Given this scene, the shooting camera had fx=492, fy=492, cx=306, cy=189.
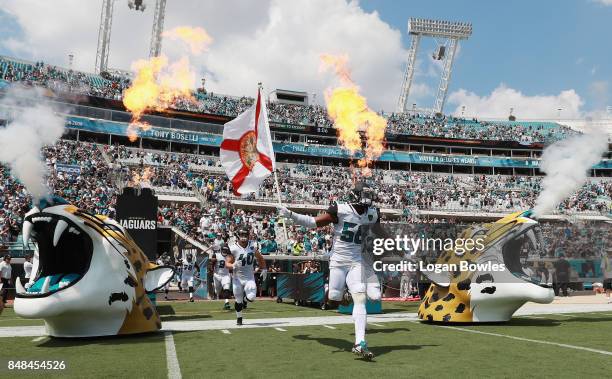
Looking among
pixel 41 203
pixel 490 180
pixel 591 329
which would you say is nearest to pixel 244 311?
pixel 41 203

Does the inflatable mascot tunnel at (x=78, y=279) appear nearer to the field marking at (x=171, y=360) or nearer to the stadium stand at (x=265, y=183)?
the field marking at (x=171, y=360)

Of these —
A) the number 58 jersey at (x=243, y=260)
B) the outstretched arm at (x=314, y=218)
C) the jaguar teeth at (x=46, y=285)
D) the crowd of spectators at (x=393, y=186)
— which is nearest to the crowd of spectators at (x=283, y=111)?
the crowd of spectators at (x=393, y=186)

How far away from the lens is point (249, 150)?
43.1 ft

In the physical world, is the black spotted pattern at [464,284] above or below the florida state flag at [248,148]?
below

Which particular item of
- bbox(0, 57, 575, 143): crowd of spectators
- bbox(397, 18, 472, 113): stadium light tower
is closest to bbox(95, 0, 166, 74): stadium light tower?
bbox(0, 57, 575, 143): crowd of spectators

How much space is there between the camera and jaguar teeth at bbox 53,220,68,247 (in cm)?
704

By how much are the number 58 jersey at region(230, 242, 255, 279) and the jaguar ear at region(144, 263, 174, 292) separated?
1.89 metres

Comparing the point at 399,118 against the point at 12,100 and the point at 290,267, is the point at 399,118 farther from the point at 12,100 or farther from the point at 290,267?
the point at 12,100

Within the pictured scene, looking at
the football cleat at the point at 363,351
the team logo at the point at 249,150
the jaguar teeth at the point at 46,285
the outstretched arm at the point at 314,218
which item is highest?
the team logo at the point at 249,150

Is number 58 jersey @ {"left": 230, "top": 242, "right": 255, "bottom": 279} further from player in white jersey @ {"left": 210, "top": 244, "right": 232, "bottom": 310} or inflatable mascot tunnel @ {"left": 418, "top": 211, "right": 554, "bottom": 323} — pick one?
inflatable mascot tunnel @ {"left": 418, "top": 211, "right": 554, "bottom": 323}

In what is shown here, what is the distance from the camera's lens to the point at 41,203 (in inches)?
275

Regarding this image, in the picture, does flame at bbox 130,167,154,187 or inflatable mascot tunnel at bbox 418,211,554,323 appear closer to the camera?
inflatable mascot tunnel at bbox 418,211,554,323

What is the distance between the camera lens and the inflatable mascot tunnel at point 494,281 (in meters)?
8.80

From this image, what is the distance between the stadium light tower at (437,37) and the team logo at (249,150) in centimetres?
5710
